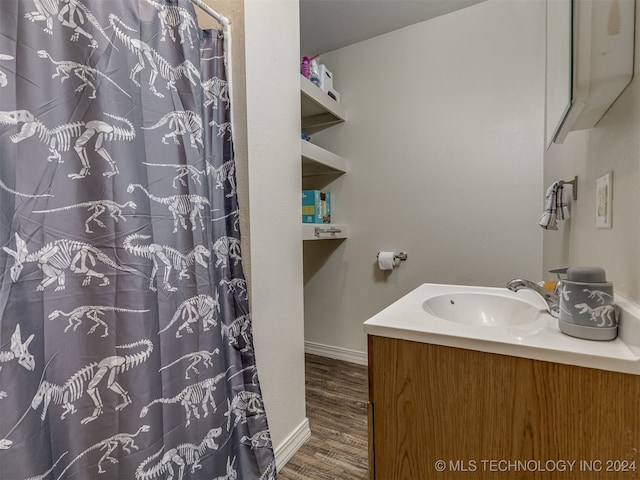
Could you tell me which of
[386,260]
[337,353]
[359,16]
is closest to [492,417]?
[386,260]

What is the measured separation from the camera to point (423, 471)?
0.77m

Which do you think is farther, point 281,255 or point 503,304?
point 281,255

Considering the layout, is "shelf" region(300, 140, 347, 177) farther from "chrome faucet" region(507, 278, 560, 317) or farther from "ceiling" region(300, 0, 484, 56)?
"chrome faucet" region(507, 278, 560, 317)

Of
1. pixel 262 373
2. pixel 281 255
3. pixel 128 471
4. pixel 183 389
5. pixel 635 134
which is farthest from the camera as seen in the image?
pixel 281 255

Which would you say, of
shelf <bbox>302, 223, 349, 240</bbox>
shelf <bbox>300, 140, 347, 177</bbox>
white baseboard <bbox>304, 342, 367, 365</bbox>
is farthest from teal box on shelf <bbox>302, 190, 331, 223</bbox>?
white baseboard <bbox>304, 342, 367, 365</bbox>

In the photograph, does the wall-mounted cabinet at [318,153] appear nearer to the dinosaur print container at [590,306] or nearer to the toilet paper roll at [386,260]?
the toilet paper roll at [386,260]

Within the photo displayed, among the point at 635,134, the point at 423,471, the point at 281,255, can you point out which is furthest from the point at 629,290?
the point at 281,255

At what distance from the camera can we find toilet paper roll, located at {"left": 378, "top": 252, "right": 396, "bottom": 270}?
220 centimetres

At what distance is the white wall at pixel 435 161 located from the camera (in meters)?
1.86

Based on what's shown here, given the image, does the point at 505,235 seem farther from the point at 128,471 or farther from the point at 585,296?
the point at 128,471

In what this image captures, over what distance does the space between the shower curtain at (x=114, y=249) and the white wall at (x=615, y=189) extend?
1.12 meters

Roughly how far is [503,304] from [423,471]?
67 centimetres

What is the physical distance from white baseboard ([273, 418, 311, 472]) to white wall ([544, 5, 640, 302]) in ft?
4.46

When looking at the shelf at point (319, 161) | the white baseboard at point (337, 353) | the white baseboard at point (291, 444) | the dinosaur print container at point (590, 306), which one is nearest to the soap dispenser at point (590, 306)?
the dinosaur print container at point (590, 306)
